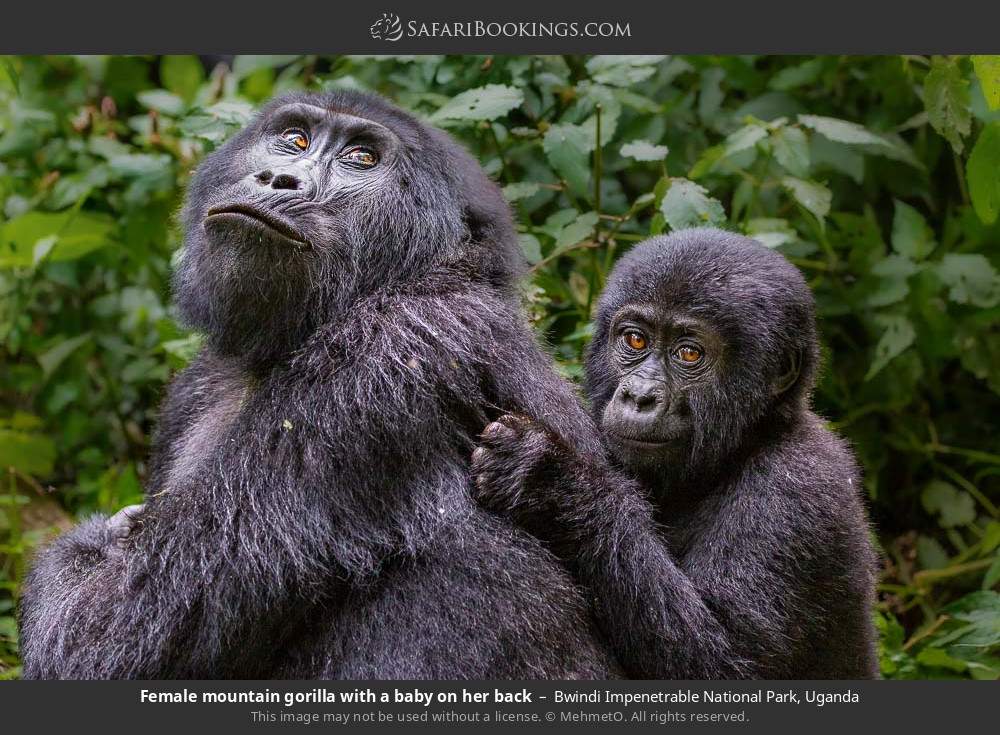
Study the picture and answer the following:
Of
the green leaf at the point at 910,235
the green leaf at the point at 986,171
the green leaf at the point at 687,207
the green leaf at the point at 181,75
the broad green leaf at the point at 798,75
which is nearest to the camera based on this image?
the green leaf at the point at 986,171

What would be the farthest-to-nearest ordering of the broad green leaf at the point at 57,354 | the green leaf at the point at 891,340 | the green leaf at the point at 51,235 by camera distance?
1. the broad green leaf at the point at 57,354
2. the green leaf at the point at 51,235
3. the green leaf at the point at 891,340

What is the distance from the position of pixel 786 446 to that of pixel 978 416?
3.24 m

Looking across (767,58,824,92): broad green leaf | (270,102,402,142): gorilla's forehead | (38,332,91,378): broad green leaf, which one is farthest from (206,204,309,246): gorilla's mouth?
(767,58,824,92): broad green leaf

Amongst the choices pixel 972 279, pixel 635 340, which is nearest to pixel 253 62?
pixel 635 340

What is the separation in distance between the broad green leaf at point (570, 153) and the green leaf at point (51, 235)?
270 cm

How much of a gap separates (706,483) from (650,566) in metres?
0.57

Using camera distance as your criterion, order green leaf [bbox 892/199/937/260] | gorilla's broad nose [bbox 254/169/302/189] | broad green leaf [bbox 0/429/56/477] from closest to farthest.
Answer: gorilla's broad nose [bbox 254/169/302/189]
green leaf [bbox 892/199/937/260]
broad green leaf [bbox 0/429/56/477]

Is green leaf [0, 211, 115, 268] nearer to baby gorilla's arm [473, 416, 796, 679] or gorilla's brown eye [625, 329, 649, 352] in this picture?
gorilla's brown eye [625, 329, 649, 352]

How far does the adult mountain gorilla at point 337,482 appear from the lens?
366cm

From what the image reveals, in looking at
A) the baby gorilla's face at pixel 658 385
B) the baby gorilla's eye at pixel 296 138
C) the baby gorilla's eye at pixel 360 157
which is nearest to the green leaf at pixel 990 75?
the baby gorilla's face at pixel 658 385

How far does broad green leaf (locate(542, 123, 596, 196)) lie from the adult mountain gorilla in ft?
4.32

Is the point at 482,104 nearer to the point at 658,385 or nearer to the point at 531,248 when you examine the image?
the point at 531,248

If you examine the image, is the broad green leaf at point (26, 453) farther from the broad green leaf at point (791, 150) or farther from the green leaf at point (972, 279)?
the green leaf at point (972, 279)

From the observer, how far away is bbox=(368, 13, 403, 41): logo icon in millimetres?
5105
